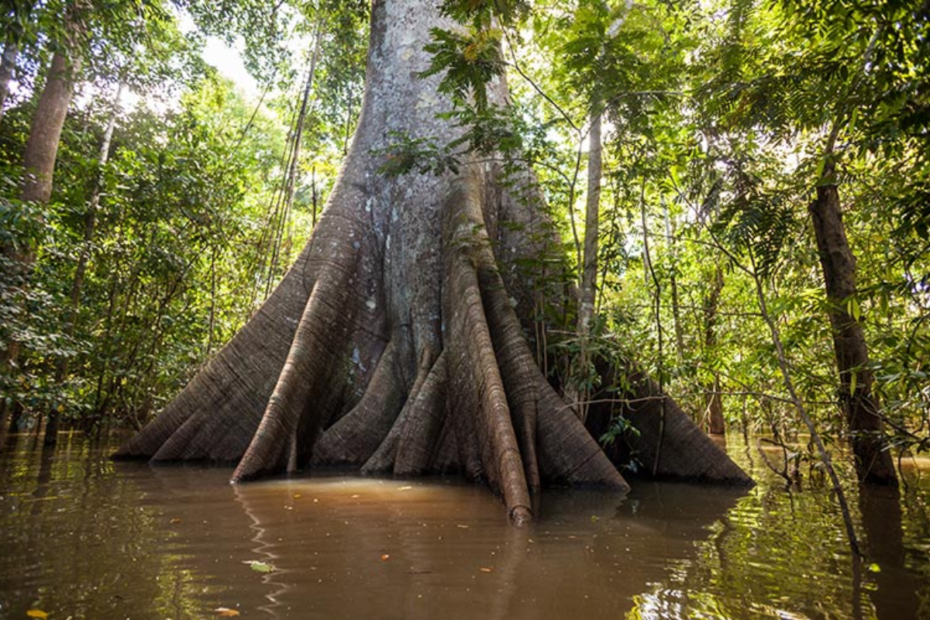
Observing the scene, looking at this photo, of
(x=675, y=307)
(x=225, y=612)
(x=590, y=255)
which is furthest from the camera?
(x=675, y=307)

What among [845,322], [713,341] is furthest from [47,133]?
[845,322]

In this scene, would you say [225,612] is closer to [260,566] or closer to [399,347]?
[260,566]

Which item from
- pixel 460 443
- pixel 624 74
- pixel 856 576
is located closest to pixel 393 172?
pixel 624 74

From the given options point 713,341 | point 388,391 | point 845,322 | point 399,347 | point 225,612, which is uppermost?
point 713,341

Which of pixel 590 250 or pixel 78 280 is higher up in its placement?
pixel 78 280

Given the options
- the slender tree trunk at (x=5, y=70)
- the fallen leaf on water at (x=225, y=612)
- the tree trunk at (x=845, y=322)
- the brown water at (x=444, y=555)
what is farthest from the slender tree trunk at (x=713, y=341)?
the slender tree trunk at (x=5, y=70)

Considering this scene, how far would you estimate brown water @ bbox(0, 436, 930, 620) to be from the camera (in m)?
1.93

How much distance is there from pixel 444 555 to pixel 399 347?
3.76 m

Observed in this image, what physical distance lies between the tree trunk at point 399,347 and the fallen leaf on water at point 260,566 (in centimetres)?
193

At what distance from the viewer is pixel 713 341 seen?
282 inches

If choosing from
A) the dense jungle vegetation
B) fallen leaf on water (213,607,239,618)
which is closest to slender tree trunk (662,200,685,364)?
the dense jungle vegetation

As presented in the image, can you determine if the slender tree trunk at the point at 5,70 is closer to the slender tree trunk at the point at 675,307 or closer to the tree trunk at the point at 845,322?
the slender tree trunk at the point at 675,307

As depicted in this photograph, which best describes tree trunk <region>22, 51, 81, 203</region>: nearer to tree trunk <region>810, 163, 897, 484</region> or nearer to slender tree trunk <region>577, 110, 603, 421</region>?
slender tree trunk <region>577, 110, 603, 421</region>

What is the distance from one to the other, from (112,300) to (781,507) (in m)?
9.26
